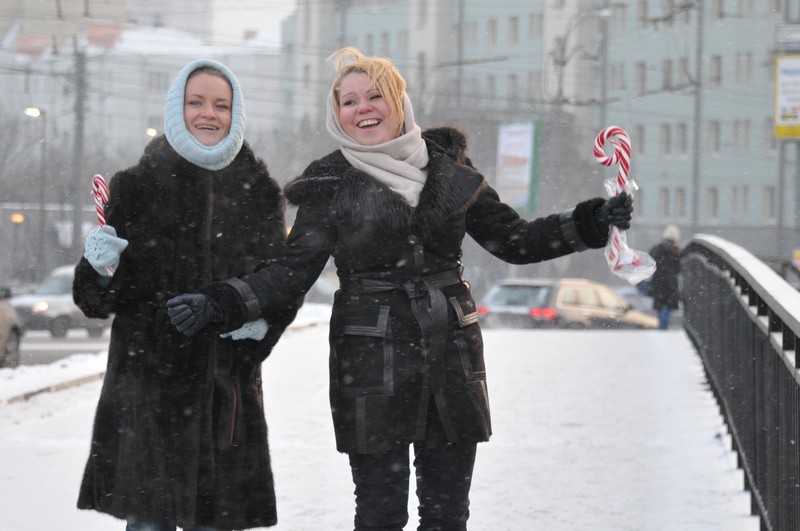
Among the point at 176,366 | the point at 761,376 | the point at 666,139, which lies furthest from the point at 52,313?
the point at 666,139

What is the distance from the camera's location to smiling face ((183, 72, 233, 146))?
3.94 m

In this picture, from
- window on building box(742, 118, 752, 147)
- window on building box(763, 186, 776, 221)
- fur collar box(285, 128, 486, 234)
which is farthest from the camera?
window on building box(742, 118, 752, 147)

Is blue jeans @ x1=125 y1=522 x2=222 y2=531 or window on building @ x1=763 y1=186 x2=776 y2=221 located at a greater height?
blue jeans @ x1=125 y1=522 x2=222 y2=531

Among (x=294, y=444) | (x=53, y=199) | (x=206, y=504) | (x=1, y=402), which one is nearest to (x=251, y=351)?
(x=206, y=504)

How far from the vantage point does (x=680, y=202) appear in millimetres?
65000

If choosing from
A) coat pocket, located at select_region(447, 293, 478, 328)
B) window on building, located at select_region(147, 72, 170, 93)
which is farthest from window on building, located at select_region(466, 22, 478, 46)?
coat pocket, located at select_region(447, 293, 478, 328)

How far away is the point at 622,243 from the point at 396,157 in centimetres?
71

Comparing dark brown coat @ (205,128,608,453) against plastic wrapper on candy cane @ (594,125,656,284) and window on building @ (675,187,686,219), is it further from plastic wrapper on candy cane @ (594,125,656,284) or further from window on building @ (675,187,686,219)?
window on building @ (675,187,686,219)

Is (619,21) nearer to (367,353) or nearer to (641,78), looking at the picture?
(641,78)

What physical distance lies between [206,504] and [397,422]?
2.17ft

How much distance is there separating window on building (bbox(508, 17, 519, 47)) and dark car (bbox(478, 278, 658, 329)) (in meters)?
43.1

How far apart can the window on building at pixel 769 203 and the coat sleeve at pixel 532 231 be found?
198 ft

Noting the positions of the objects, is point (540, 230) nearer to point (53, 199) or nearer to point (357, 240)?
point (357, 240)

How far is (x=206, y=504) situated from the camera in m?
3.96
